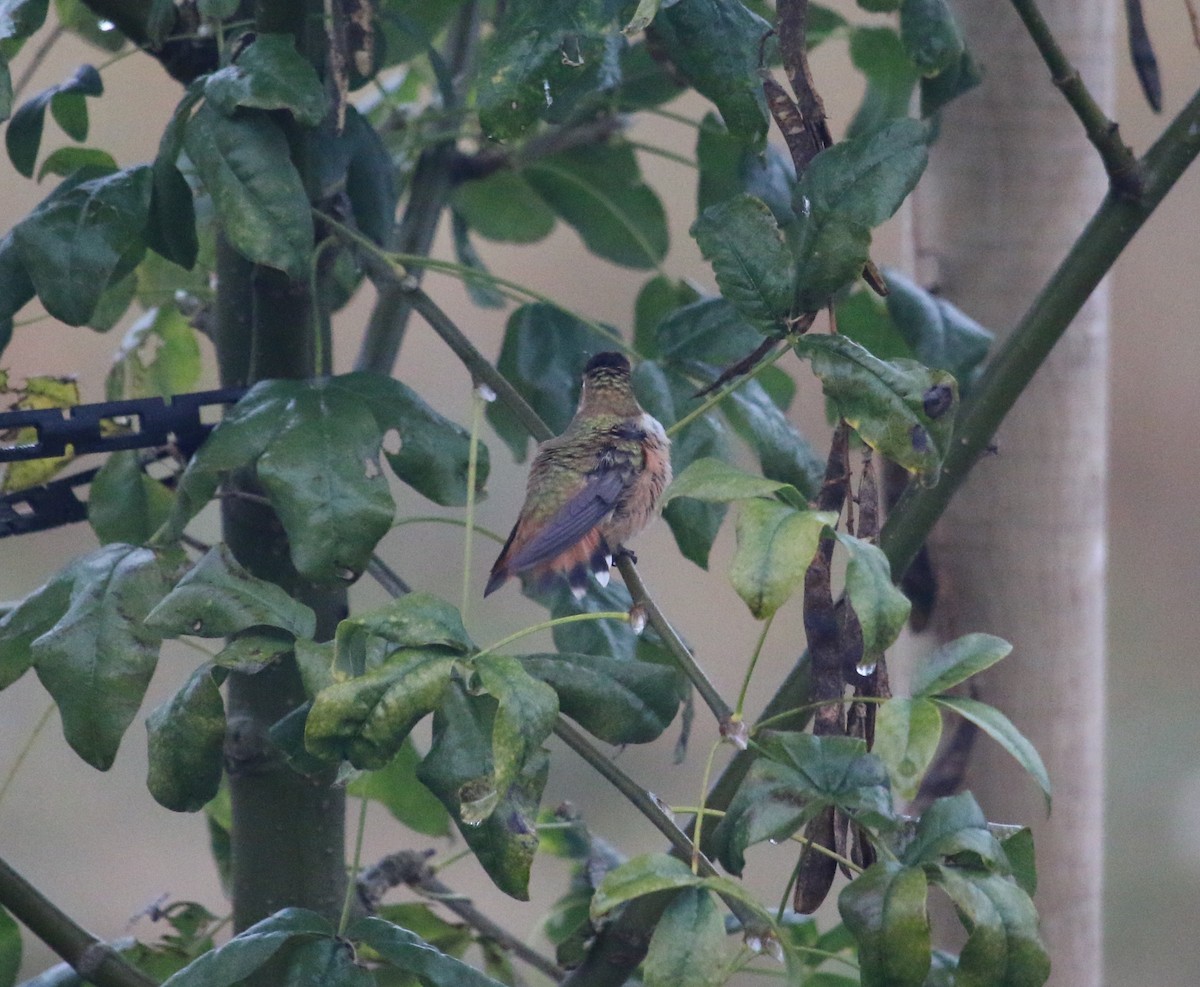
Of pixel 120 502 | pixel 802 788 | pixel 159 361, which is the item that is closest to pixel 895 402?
pixel 802 788

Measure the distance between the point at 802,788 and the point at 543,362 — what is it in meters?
0.61

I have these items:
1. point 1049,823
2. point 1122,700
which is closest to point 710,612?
point 1122,700

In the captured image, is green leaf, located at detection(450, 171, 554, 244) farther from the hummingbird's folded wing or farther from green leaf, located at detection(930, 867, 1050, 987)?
green leaf, located at detection(930, 867, 1050, 987)

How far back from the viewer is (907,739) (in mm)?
646

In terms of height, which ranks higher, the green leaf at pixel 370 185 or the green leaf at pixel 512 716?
the green leaf at pixel 370 185

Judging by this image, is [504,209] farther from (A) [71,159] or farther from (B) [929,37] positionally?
(B) [929,37]

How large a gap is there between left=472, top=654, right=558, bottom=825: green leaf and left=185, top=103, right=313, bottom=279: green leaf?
0.32 metres

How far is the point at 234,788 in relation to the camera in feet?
3.28

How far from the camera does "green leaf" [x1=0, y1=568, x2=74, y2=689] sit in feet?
2.72

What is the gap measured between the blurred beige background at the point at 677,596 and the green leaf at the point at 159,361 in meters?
1.41

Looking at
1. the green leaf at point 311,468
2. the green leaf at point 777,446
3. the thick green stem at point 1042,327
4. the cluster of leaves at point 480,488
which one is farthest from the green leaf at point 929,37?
the green leaf at point 311,468

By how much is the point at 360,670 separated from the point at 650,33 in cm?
65

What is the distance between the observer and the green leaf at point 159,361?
1287mm

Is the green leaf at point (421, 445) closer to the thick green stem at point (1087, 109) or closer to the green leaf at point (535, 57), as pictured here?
the green leaf at point (535, 57)
